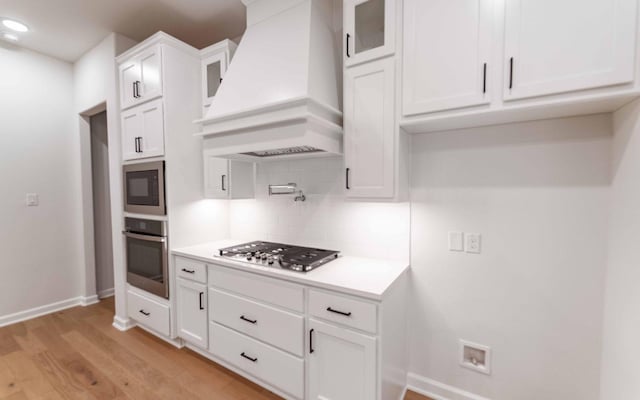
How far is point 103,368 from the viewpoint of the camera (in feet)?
7.22

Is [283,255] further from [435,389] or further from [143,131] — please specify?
[143,131]

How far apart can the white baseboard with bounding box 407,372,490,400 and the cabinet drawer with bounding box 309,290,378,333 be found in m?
0.87

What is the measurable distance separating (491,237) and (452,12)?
4.28ft

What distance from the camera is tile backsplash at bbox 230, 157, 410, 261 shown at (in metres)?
2.02

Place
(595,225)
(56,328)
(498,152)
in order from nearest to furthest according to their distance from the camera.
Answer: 1. (595,225)
2. (498,152)
3. (56,328)

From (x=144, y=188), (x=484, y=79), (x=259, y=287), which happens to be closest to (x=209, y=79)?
(x=144, y=188)

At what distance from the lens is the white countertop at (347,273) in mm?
1507

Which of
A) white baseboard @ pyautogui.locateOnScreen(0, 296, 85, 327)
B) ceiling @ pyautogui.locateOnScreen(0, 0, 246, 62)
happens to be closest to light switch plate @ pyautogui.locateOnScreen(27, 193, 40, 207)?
white baseboard @ pyautogui.locateOnScreen(0, 296, 85, 327)

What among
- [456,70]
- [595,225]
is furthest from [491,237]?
[456,70]

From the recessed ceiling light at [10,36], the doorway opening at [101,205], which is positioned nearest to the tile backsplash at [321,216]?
the doorway opening at [101,205]

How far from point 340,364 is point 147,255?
6.76 ft

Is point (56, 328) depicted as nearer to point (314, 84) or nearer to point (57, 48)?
point (57, 48)

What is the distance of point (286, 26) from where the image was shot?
1.96 m

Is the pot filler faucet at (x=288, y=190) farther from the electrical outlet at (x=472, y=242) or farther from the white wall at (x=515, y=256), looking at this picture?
the electrical outlet at (x=472, y=242)
